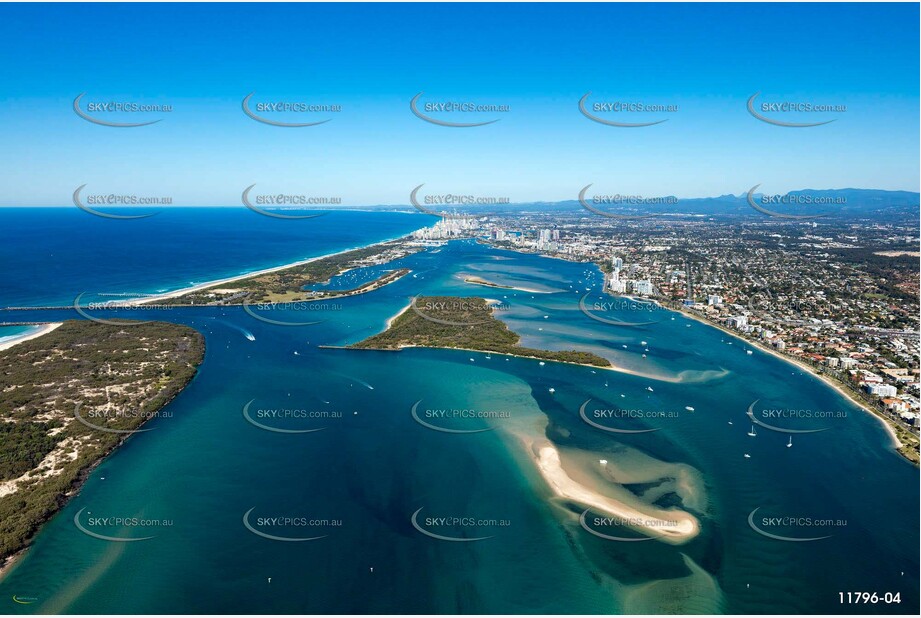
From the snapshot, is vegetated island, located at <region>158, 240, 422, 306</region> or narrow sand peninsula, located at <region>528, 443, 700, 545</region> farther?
vegetated island, located at <region>158, 240, 422, 306</region>

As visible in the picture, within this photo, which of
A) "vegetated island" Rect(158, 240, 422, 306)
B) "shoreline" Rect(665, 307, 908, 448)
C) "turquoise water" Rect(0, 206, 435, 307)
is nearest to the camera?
"shoreline" Rect(665, 307, 908, 448)

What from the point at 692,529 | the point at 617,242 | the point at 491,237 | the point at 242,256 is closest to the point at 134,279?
the point at 242,256

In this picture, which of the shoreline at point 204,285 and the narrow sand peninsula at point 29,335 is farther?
the shoreline at point 204,285

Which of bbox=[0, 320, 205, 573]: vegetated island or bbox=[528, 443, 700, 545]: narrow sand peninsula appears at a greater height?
bbox=[0, 320, 205, 573]: vegetated island

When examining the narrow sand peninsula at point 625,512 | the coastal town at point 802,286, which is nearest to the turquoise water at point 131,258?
the coastal town at point 802,286

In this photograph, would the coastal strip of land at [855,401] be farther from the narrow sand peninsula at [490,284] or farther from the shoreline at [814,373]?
the narrow sand peninsula at [490,284]

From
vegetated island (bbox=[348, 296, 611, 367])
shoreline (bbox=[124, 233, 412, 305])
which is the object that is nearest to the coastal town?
vegetated island (bbox=[348, 296, 611, 367])

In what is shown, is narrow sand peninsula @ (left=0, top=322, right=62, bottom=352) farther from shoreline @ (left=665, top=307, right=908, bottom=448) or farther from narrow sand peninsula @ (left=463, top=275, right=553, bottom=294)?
shoreline @ (left=665, top=307, right=908, bottom=448)
